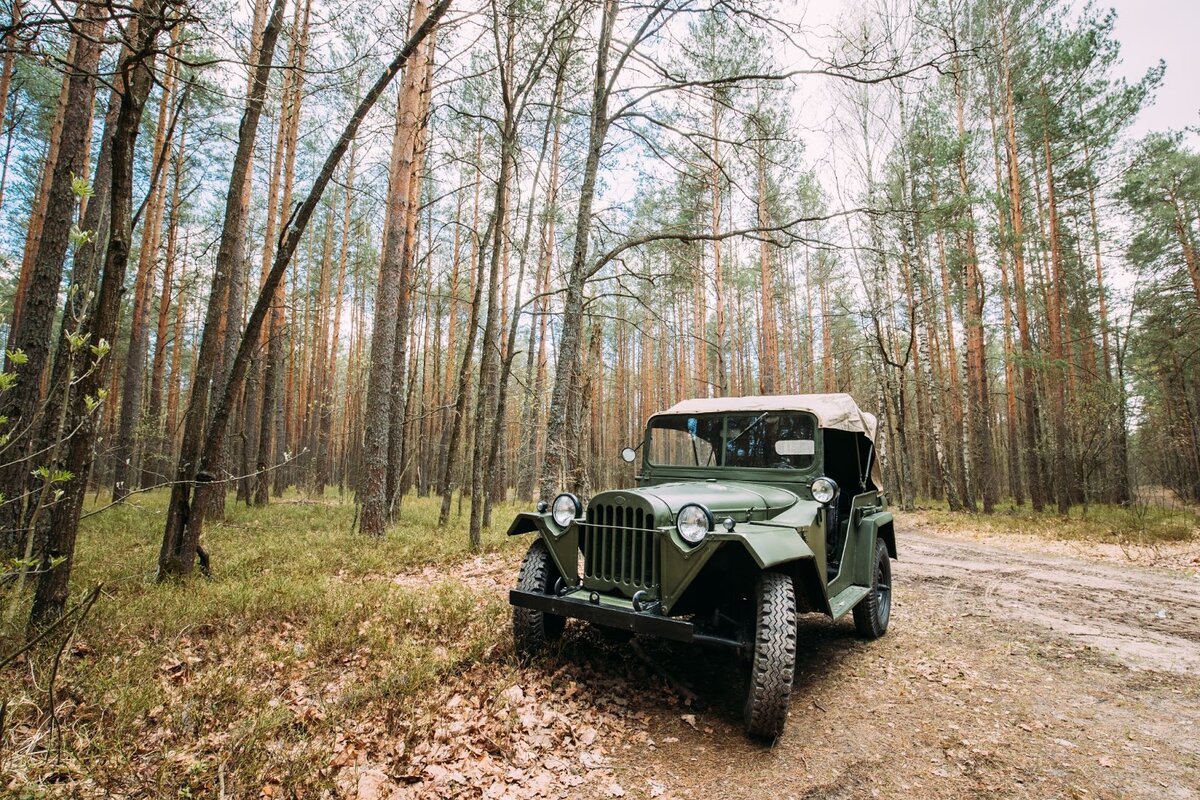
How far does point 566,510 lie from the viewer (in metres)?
3.87

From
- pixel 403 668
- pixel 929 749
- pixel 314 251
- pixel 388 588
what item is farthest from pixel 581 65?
pixel 314 251

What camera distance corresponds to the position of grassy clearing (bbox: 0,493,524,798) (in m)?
2.27

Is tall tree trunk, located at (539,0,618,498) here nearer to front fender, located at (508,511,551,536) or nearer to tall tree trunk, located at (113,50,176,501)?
front fender, located at (508,511,551,536)

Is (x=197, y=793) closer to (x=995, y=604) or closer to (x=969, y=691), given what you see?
(x=969, y=691)

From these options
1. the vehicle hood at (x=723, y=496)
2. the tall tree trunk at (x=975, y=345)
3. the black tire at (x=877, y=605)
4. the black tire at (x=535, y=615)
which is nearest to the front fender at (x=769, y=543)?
the vehicle hood at (x=723, y=496)

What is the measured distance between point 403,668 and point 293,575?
2936 mm

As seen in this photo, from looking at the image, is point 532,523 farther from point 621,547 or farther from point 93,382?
point 93,382

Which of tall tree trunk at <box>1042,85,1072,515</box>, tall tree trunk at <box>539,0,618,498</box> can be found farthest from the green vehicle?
tall tree trunk at <box>1042,85,1072,515</box>

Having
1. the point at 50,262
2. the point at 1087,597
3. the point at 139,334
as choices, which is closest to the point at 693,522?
the point at 1087,597

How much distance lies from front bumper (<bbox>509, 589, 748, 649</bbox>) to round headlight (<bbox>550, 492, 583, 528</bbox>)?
48 cm

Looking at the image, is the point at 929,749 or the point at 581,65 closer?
the point at 929,749

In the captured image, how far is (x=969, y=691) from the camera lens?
148 inches

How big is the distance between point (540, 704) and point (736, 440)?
2.62 meters

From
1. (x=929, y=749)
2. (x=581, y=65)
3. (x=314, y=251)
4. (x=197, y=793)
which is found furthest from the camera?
(x=314, y=251)
